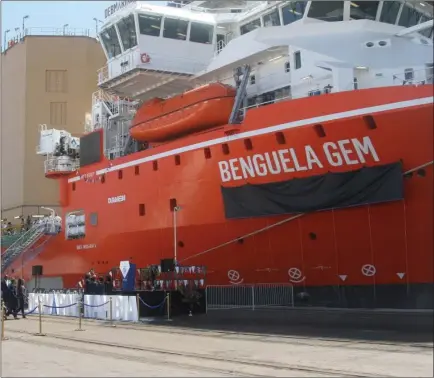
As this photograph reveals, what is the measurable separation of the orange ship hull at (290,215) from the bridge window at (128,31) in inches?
159

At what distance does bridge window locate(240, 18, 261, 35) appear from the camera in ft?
59.0

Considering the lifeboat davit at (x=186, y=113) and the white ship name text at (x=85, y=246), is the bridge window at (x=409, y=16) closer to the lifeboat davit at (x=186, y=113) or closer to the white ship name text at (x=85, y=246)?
the lifeboat davit at (x=186, y=113)

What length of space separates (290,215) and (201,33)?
28.8ft

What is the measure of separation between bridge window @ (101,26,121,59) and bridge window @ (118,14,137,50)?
1.57 ft

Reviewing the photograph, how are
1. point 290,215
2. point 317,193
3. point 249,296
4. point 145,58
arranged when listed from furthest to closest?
point 145,58
point 249,296
point 290,215
point 317,193

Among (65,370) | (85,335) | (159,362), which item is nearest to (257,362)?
(159,362)

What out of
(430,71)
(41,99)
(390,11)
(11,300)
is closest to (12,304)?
(11,300)

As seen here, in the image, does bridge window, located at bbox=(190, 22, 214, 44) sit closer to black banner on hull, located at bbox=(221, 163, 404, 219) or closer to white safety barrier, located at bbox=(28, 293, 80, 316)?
black banner on hull, located at bbox=(221, 163, 404, 219)

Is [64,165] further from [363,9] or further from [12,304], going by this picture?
[363,9]

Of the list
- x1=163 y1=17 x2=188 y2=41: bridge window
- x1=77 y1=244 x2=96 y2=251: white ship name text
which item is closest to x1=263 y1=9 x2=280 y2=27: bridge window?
x1=163 y1=17 x2=188 y2=41: bridge window

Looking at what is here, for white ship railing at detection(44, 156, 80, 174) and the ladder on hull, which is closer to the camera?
white ship railing at detection(44, 156, 80, 174)

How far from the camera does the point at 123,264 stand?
53.1 ft

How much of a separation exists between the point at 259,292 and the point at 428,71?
1150cm

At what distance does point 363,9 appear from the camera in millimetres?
14133
